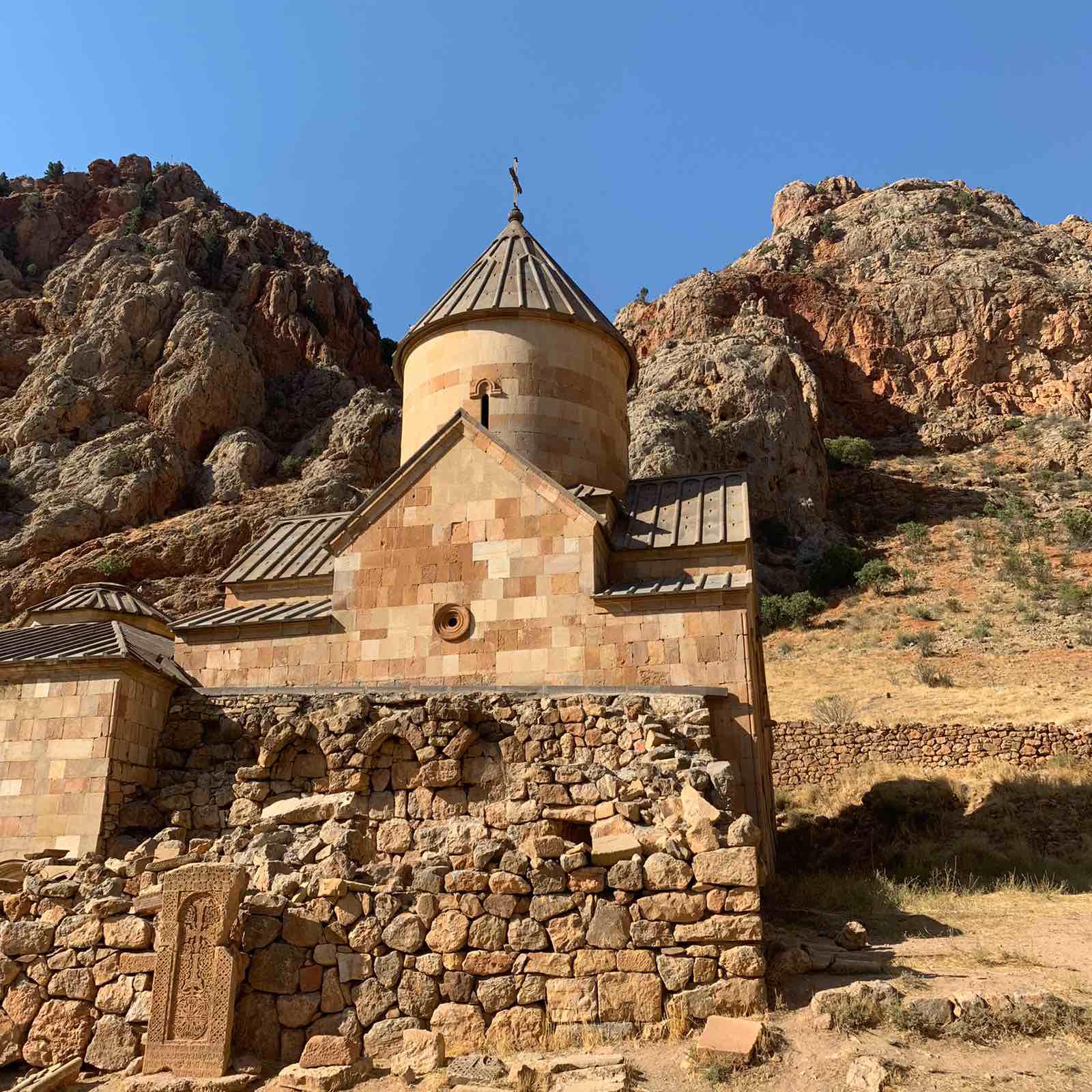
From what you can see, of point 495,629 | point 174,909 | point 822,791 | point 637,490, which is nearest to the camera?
point 174,909

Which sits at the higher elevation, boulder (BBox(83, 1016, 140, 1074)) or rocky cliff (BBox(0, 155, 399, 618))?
rocky cliff (BBox(0, 155, 399, 618))

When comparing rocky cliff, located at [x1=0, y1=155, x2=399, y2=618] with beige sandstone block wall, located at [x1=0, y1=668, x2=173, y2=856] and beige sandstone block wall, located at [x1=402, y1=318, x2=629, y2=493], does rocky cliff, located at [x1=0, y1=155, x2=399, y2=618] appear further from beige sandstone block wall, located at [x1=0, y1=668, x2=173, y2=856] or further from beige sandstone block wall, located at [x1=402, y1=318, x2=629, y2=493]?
beige sandstone block wall, located at [x1=0, y1=668, x2=173, y2=856]

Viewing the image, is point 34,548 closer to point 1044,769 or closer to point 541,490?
point 541,490

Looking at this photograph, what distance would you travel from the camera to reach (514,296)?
11570 mm

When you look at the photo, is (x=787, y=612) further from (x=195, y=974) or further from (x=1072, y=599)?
(x=195, y=974)

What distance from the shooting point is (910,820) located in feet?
39.1

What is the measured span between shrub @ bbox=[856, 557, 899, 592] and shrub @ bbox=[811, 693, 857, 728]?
1163 cm

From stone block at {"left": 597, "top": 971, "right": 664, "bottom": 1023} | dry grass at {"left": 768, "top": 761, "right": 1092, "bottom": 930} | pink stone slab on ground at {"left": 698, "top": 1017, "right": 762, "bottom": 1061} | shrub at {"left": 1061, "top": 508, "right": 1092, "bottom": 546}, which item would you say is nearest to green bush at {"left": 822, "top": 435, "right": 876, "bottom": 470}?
shrub at {"left": 1061, "top": 508, "right": 1092, "bottom": 546}

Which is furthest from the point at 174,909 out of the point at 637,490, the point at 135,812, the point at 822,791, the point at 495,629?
the point at 822,791

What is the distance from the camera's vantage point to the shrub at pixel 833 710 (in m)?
17.0

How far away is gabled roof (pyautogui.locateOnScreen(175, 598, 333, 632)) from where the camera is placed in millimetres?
9633

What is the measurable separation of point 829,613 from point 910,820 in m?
18.6

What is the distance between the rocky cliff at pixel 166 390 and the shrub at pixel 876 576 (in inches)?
654

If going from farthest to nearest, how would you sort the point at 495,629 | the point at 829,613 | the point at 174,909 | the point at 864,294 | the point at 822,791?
the point at 864,294
the point at 829,613
the point at 822,791
the point at 495,629
the point at 174,909
